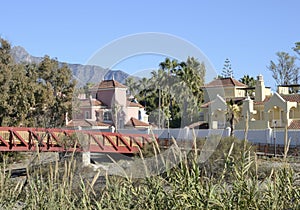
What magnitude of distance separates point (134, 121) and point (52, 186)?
2800cm

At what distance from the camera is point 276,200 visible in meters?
4.65

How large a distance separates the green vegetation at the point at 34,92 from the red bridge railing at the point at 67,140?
34.3 ft

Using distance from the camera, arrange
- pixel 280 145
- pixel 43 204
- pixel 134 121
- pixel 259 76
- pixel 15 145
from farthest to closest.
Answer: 1. pixel 259 76
2. pixel 134 121
3. pixel 280 145
4. pixel 15 145
5. pixel 43 204

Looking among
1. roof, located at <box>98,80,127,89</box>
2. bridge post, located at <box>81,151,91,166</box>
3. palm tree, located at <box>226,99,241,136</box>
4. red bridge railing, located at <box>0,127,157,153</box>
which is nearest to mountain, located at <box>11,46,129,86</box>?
roof, located at <box>98,80,127,89</box>

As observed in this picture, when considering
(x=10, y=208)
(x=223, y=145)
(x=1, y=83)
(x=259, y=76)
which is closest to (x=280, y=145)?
(x=223, y=145)

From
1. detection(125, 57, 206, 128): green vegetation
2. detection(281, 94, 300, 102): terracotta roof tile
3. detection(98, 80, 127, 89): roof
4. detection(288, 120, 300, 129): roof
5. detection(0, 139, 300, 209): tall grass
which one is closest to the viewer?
detection(0, 139, 300, 209): tall grass

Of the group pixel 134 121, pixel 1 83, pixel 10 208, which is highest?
pixel 1 83

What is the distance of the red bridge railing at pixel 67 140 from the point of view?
86.7 ft

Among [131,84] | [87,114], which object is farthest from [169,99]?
[87,114]

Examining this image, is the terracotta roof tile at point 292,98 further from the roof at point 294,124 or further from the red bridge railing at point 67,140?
the red bridge railing at point 67,140

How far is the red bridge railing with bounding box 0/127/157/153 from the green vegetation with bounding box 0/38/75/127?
1046 centimetres

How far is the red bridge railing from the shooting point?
26.4m

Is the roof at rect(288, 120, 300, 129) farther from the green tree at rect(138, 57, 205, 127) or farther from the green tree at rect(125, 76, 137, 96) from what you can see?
the green tree at rect(125, 76, 137, 96)

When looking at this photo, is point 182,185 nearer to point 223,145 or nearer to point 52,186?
point 52,186
